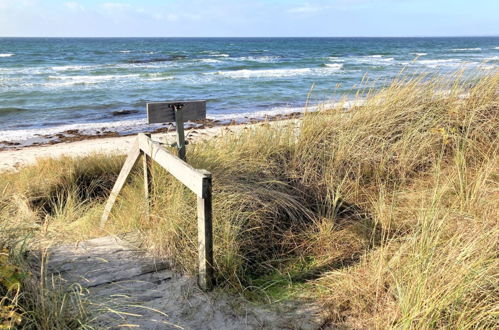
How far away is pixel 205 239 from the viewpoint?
133 inches

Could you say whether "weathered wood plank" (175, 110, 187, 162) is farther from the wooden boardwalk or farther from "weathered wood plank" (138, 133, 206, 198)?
the wooden boardwalk

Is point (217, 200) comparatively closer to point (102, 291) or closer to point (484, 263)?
point (102, 291)

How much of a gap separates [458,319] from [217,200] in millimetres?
2242

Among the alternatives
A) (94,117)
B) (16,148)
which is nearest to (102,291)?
(16,148)

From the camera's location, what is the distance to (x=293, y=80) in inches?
1022

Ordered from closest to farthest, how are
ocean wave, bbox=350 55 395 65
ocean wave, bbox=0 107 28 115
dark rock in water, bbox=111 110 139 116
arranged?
dark rock in water, bbox=111 110 139 116 → ocean wave, bbox=0 107 28 115 → ocean wave, bbox=350 55 395 65

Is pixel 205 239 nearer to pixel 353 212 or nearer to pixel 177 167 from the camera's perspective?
pixel 177 167

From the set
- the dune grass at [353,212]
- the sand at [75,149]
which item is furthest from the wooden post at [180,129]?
the sand at [75,149]

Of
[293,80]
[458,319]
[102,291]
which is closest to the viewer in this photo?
[458,319]

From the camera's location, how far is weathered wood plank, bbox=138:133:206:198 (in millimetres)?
3244

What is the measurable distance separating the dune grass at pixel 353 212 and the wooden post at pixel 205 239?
156mm

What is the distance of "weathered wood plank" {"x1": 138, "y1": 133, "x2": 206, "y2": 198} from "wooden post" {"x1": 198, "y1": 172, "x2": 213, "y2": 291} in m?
0.05

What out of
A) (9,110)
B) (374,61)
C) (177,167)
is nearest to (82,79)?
(9,110)

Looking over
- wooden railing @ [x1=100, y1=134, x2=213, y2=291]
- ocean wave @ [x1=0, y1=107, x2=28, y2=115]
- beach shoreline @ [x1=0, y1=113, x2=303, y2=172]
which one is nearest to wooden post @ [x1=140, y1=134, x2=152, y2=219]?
wooden railing @ [x1=100, y1=134, x2=213, y2=291]
